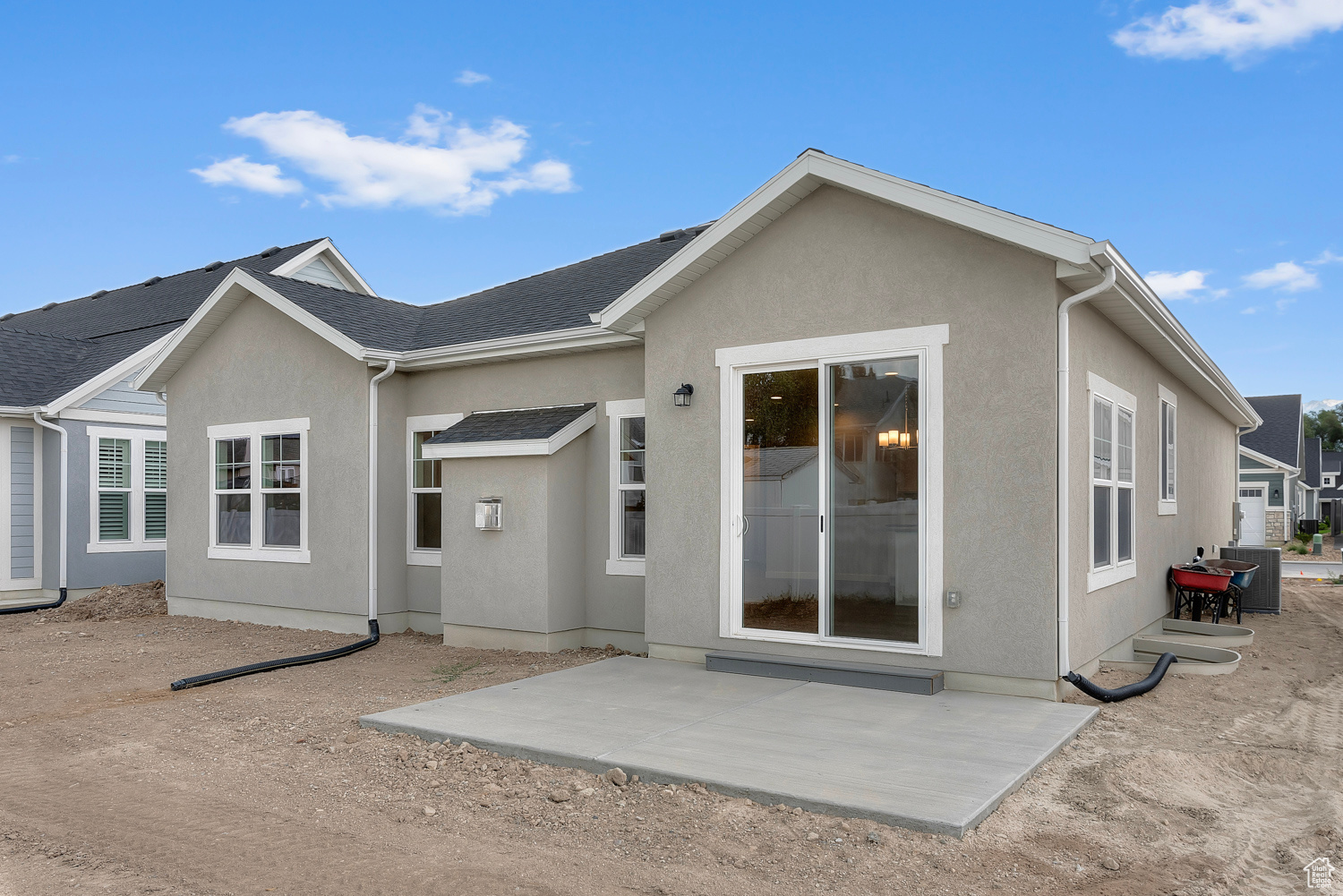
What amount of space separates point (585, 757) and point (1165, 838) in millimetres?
2955

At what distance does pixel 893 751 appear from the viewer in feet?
16.8

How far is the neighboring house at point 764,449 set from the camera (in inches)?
257

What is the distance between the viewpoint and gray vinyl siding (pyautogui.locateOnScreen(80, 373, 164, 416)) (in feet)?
46.1

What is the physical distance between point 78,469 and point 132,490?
86 centimetres

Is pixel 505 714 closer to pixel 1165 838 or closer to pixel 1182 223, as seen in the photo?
pixel 1165 838

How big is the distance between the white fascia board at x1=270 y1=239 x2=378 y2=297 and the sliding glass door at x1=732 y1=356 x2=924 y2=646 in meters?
12.4

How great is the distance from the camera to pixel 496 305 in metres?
12.0

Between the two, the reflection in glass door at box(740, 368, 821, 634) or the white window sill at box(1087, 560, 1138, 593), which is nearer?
the white window sill at box(1087, 560, 1138, 593)

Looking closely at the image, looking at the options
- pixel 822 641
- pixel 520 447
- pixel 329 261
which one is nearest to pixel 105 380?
pixel 329 261

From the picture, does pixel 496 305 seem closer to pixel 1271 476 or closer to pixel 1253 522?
pixel 1253 522

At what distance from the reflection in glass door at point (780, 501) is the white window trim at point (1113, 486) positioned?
2.18 metres

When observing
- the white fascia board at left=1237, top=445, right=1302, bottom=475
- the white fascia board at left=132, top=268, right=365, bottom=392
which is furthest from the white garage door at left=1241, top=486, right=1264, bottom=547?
the white fascia board at left=132, top=268, right=365, bottom=392

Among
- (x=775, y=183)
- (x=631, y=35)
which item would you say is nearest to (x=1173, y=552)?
(x=775, y=183)

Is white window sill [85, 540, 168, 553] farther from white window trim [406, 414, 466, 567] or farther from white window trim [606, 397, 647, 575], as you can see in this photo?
white window trim [606, 397, 647, 575]
